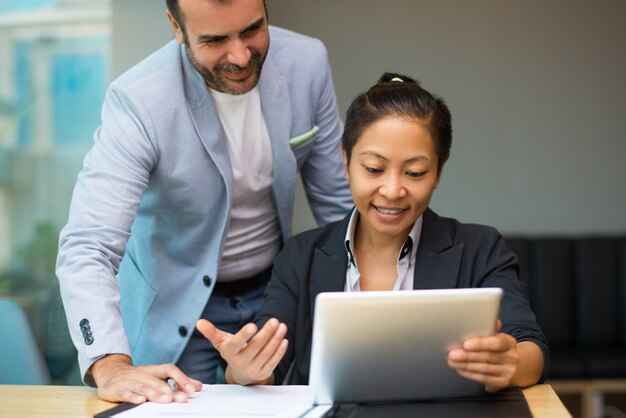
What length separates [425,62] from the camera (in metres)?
4.68

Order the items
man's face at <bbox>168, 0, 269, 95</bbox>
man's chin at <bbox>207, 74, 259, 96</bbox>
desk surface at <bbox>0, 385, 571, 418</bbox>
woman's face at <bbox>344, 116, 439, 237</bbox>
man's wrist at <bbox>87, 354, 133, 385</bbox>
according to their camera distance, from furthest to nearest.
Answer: man's chin at <bbox>207, 74, 259, 96</bbox>
man's face at <bbox>168, 0, 269, 95</bbox>
woman's face at <bbox>344, 116, 439, 237</bbox>
man's wrist at <bbox>87, 354, 133, 385</bbox>
desk surface at <bbox>0, 385, 571, 418</bbox>

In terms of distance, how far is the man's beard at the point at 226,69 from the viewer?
1.96m

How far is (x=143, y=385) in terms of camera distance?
1.55m

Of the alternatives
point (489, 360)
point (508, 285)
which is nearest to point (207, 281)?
point (508, 285)

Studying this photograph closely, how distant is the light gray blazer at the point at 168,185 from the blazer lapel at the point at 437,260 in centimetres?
46

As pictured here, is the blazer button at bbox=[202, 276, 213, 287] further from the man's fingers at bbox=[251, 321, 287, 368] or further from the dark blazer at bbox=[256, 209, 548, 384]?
the man's fingers at bbox=[251, 321, 287, 368]

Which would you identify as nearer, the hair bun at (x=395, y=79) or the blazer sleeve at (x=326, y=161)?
the hair bun at (x=395, y=79)

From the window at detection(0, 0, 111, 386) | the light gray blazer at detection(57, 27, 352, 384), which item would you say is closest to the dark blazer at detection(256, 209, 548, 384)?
the light gray blazer at detection(57, 27, 352, 384)

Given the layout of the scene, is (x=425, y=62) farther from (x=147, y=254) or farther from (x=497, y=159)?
(x=147, y=254)

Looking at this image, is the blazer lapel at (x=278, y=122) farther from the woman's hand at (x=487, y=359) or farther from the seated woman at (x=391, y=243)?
the woman's hand at (x=487, y=359)

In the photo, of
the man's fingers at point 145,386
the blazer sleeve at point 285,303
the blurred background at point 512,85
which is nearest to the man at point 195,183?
the man's fingers at point 145,386

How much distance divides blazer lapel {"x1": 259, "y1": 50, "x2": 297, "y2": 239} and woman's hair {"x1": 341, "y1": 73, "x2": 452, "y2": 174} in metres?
0.28

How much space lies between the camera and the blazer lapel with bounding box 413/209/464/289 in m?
1.80

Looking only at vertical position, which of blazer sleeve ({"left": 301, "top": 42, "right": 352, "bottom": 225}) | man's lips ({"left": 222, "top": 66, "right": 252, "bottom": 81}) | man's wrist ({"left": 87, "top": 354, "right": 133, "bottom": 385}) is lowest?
man's wrist ({"left": 87, "top": 354, "right": 133, "bottom": 385})
